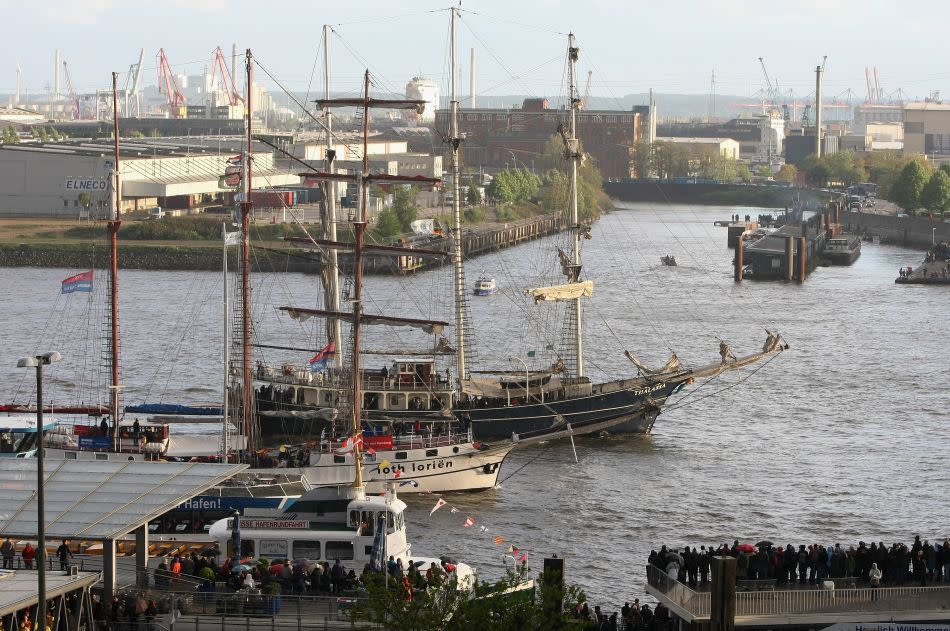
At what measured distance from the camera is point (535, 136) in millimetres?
119938

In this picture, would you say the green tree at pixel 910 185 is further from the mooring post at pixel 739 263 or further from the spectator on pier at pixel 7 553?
the spectator on pier at pixel 7 553

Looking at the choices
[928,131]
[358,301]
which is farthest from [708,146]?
[358,301]

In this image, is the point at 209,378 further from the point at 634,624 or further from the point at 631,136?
the point at 631,136

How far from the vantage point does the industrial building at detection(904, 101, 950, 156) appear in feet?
419

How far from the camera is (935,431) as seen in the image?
33.4m

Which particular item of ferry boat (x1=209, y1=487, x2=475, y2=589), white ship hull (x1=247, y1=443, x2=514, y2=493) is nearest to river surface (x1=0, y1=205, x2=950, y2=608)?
white ship hull (x1=247, y1=443, x2=514, y2=493)

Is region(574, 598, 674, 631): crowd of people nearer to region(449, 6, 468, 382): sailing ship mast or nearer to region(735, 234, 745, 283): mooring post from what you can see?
region(449, 6, 468, 382): sailing ship mast

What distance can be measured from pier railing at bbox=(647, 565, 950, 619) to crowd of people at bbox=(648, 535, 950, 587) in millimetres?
228

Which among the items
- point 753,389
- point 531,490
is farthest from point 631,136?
point 531,490

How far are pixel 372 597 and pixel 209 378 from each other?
80.1 ft

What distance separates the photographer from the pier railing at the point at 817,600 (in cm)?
1694

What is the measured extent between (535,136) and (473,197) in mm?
30063

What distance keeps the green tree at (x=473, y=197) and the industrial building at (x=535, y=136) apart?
76.4 feet

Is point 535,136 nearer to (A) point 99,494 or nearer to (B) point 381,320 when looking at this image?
(B) point 381,320
